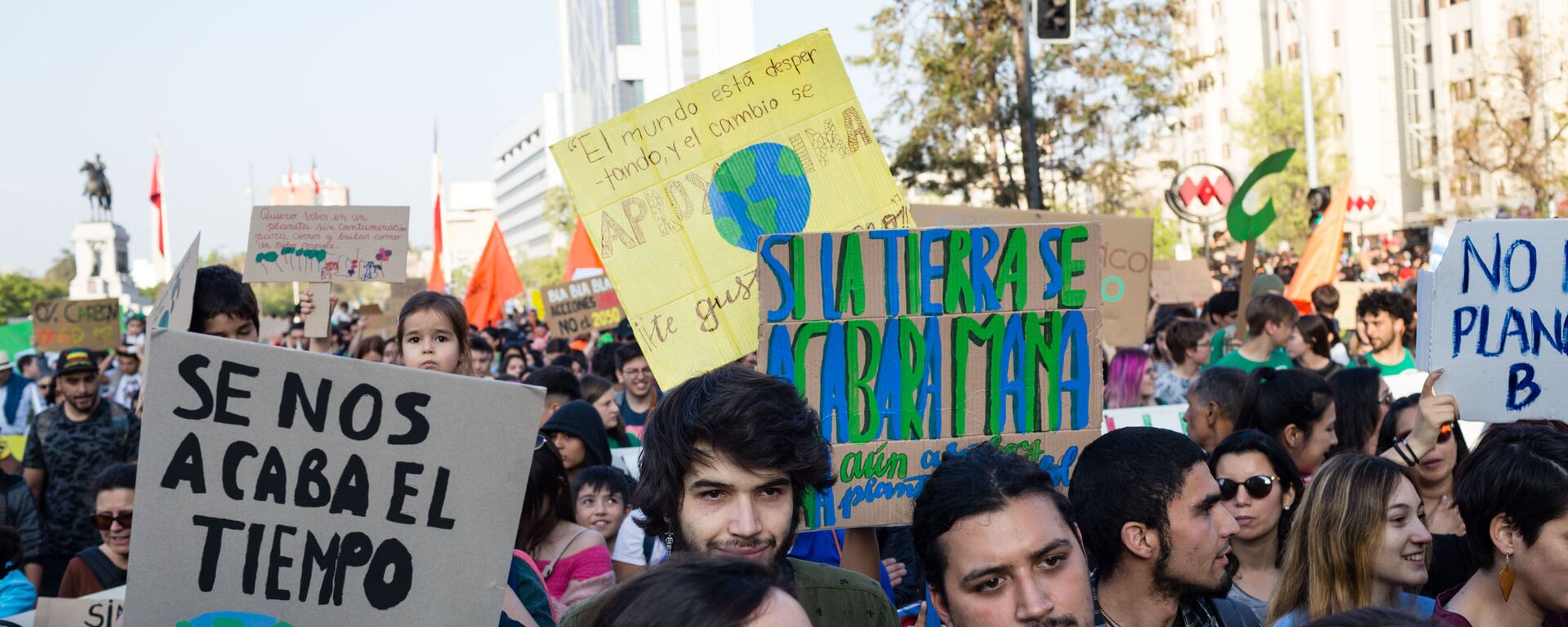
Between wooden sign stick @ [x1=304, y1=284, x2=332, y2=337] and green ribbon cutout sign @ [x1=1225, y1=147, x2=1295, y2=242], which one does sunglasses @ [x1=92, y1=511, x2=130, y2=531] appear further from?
green ribbon cutout sign @ [x1=1225, y1=147, x2=1295, y2=242]

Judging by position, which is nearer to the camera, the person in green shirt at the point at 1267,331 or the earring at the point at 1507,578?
the earring at the point at 1507,578

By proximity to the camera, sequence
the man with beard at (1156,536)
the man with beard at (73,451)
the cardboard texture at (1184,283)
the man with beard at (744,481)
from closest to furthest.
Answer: the man with beard at (744,481) → the man with beard at (1156,536) → the man with beard at (73,451) → the cardboard texture at (1184,283)

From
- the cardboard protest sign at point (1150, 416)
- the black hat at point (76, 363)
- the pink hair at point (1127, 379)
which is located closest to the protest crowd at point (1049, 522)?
the cardboard protest sign at point (1150, 416)

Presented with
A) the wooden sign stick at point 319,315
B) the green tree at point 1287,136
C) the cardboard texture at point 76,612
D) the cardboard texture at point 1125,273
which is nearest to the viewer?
the cardboard texture at point 76,612

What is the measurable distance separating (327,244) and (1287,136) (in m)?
52.2

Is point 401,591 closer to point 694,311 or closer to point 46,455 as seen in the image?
point 694,311

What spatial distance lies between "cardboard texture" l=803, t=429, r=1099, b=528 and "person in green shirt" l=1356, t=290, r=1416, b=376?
465 centimetres

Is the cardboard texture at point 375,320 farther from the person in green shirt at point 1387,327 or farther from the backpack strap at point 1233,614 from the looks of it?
the backpack strap at point 1233,614

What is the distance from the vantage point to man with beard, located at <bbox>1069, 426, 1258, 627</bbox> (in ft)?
11.5

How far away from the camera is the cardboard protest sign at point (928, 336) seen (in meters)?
4.37

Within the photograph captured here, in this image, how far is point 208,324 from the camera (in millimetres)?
4805

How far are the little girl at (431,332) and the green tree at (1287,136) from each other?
50.9 m

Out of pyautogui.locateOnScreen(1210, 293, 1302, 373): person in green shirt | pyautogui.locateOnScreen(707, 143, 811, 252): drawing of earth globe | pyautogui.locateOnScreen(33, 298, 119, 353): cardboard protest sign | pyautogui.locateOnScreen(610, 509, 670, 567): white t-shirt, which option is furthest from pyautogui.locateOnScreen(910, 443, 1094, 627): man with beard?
pyautogui.locateOnScreen(33, 298, 119, 353): cardboard protest sign

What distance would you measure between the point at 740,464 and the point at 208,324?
242cm
